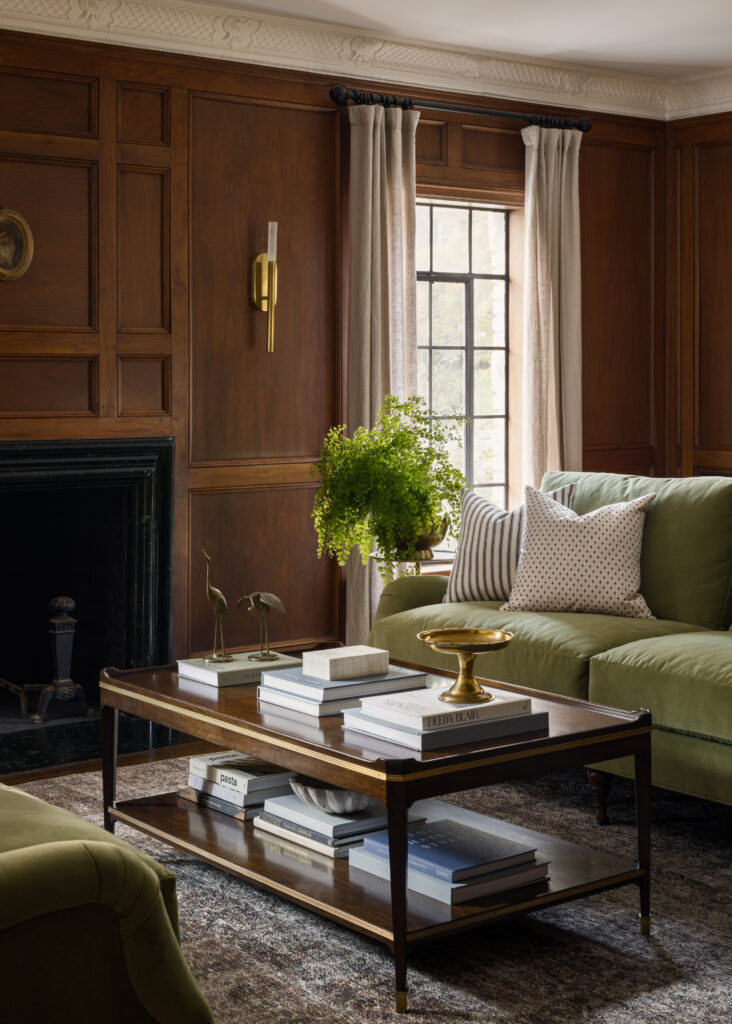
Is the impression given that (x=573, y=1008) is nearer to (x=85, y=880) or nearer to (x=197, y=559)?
(x=85, y=880)

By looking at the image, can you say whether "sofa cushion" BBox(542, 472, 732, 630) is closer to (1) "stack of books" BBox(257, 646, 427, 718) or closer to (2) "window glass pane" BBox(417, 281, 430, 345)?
(1) "stack of books" BBox(257, 646, 427, 718)

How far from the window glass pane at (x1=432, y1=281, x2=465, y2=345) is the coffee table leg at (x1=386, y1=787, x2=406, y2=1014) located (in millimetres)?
4124

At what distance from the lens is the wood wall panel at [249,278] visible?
5.32 meters

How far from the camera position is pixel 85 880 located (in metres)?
1.81

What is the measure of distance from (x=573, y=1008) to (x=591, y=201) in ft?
16.1

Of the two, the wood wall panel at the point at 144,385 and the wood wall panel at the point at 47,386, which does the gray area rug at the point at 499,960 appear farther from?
the wood wall panel at the point at 144,385

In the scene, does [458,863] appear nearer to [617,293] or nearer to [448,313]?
[448,313]

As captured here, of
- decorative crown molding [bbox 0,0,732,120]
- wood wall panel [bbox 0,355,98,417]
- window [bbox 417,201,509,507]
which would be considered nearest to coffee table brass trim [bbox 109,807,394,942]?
wood wall panel [bbox 0,355,98,417]

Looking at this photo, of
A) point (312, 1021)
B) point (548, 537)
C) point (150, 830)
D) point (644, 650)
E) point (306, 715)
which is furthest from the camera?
point (548, 537)

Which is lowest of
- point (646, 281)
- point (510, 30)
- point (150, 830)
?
point (150, 830)

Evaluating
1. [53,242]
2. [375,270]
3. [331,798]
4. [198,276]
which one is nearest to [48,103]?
[53,242]

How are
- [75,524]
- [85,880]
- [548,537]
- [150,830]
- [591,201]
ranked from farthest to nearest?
1. [591,201]
2. [75,524]
3. [548,537]
4. [150,830]
5. [85,880]

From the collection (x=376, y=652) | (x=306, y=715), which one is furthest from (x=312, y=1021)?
(x=376, y=652)

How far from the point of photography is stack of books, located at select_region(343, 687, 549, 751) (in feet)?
8.70
